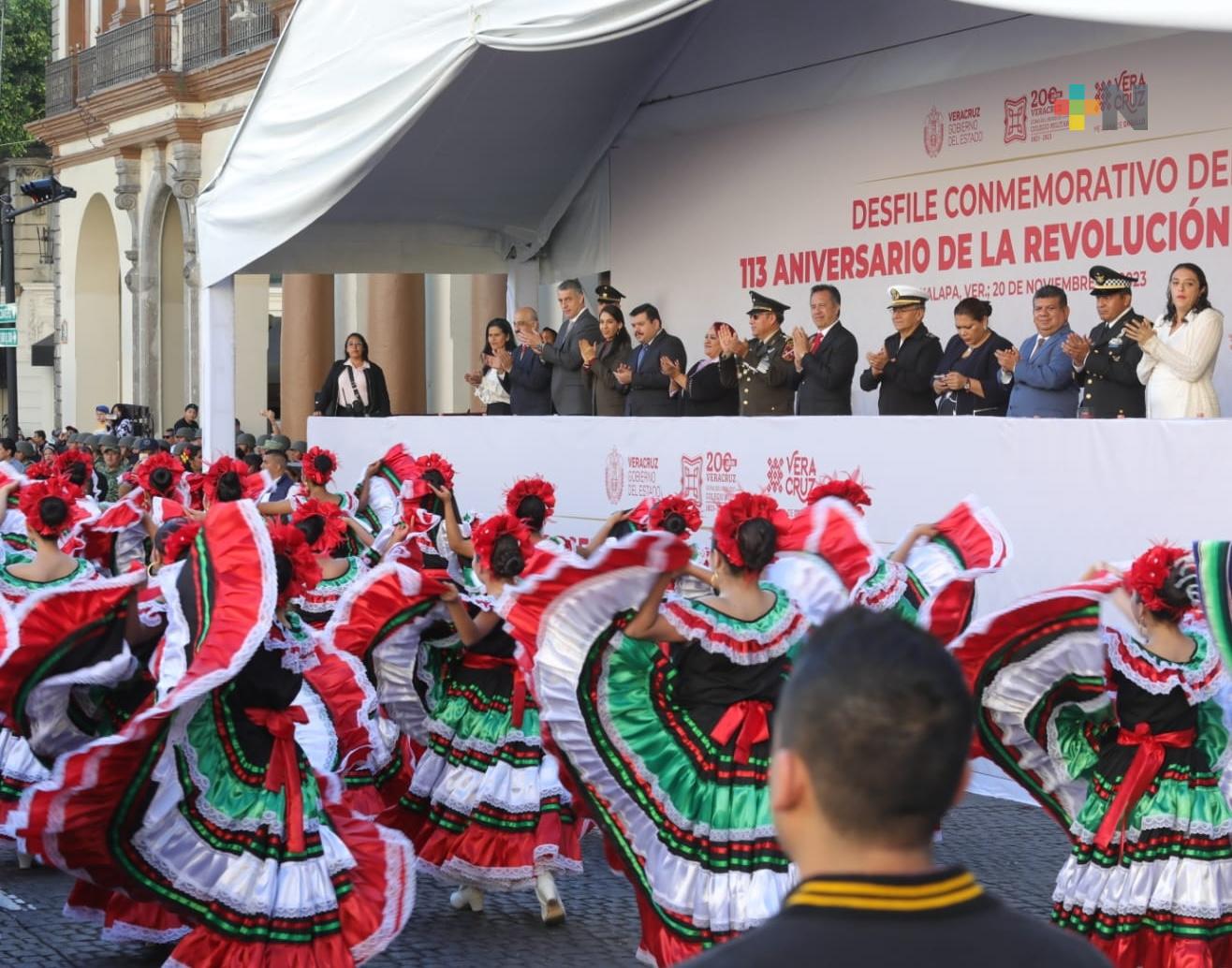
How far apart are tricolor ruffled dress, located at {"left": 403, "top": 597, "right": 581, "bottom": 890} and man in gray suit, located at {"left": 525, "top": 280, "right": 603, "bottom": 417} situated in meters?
6.64

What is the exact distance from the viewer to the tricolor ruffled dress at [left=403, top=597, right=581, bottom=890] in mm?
6547

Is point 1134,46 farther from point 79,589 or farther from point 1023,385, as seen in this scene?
point 79,589

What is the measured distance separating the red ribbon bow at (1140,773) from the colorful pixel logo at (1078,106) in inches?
278

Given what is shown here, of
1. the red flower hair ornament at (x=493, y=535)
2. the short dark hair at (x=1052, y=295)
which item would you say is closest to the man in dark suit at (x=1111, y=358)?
the short dark hair at (x=1052, y=295)

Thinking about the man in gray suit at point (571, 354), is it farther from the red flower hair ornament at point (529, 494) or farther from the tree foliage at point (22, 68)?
the tree foliage at point (22, 68)

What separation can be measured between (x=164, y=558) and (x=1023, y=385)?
598 centimetres

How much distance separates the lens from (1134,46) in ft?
37.2

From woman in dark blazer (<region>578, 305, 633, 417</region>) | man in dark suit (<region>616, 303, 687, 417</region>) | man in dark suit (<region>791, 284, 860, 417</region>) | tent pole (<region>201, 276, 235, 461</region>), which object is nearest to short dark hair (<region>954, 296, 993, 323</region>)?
man in dark suit (<region>791, 284, 860, 417</region>)

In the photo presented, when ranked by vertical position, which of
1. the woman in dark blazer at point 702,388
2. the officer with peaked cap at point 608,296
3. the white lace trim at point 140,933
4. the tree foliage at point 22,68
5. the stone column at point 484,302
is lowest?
the white lace trim at point 140,933

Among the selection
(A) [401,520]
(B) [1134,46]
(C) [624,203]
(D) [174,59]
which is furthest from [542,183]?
(D) [174,59]

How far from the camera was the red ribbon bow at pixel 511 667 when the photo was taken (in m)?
6.61

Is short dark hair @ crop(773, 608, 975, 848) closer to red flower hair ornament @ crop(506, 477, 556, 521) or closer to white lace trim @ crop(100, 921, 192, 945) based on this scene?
white lace trim @ crop(100, 921, 192, 945)

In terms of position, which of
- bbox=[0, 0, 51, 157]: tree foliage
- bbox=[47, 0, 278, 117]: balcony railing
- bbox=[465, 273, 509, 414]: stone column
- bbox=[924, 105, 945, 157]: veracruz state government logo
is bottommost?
bbox=[465, 273, 509, 414]: stone column

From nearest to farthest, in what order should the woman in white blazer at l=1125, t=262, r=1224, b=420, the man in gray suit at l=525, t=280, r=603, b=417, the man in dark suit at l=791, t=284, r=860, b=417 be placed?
the woman in white blazer at l=1125, t=262, r=1224, b=420 < the man in dark suit at l=791, t=284, r=860, b=417 < the man in gray suit at l=525, t=280, r=603, b=417
